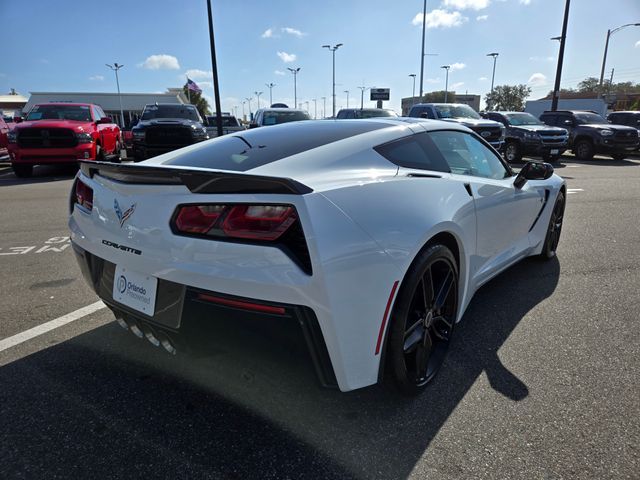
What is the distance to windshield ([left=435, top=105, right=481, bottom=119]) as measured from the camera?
14380 mm

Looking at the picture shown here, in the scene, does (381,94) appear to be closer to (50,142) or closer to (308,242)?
(50,142)

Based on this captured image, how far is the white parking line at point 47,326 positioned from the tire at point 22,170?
31.4 ft

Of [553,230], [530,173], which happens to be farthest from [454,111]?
[530,173]

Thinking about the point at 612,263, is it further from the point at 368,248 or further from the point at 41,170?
the point at 41,170

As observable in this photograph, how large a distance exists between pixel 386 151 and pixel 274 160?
63cm

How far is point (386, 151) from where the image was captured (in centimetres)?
248

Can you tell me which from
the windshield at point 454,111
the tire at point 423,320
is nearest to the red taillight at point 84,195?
the tire at point 423,320

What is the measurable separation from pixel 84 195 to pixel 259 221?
4.25ft

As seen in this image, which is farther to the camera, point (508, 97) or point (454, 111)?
point (508, 97)

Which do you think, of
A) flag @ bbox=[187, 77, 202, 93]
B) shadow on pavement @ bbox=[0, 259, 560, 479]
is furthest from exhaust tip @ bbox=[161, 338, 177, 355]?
flag @ bbox=[187, 77, 202, 93]

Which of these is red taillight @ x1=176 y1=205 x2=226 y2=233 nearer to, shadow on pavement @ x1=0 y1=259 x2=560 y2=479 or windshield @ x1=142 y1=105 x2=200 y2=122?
shadow on pavement @ x1=0 y1=259 x2=560 y2=479

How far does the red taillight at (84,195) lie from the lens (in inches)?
93.9

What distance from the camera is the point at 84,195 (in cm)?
248

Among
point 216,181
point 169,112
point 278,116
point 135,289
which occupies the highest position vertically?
point 169,112
